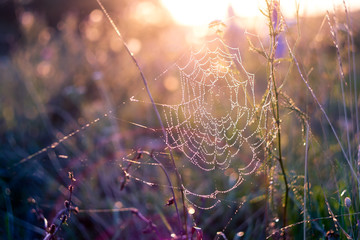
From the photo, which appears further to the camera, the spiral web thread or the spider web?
the spiral web thread

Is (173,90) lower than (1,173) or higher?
higher

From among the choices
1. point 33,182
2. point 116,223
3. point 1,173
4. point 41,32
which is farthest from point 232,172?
point 41,32

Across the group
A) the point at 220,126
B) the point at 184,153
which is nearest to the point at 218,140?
the point at 220,126

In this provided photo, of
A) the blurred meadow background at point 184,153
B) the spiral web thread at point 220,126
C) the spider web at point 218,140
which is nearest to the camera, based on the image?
the blurred meadow background at point 184,153

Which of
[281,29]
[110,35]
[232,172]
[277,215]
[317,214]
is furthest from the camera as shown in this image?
[110,35]

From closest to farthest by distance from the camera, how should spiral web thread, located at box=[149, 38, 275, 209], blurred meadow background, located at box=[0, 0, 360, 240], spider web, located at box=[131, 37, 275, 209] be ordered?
blurred meadow background, located at box=[0, 0, 360, 240]
spider web, located at box=[131, 37, 275, 209]
spiral web thread, located at box=[149, 38, 275, 209]

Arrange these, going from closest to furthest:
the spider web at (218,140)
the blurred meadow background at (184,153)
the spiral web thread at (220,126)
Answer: the blurred meadow background at (184,153) → the spider web at (218,140) → the spiral web thread at (220,126)

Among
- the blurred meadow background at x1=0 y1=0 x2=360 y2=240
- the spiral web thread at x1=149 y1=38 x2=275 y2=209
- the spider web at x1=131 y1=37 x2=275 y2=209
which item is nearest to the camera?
the blurred meadow background at x1=0 y1=0 x2=360 y2=240

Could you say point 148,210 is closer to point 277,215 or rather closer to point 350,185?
point 277,215
